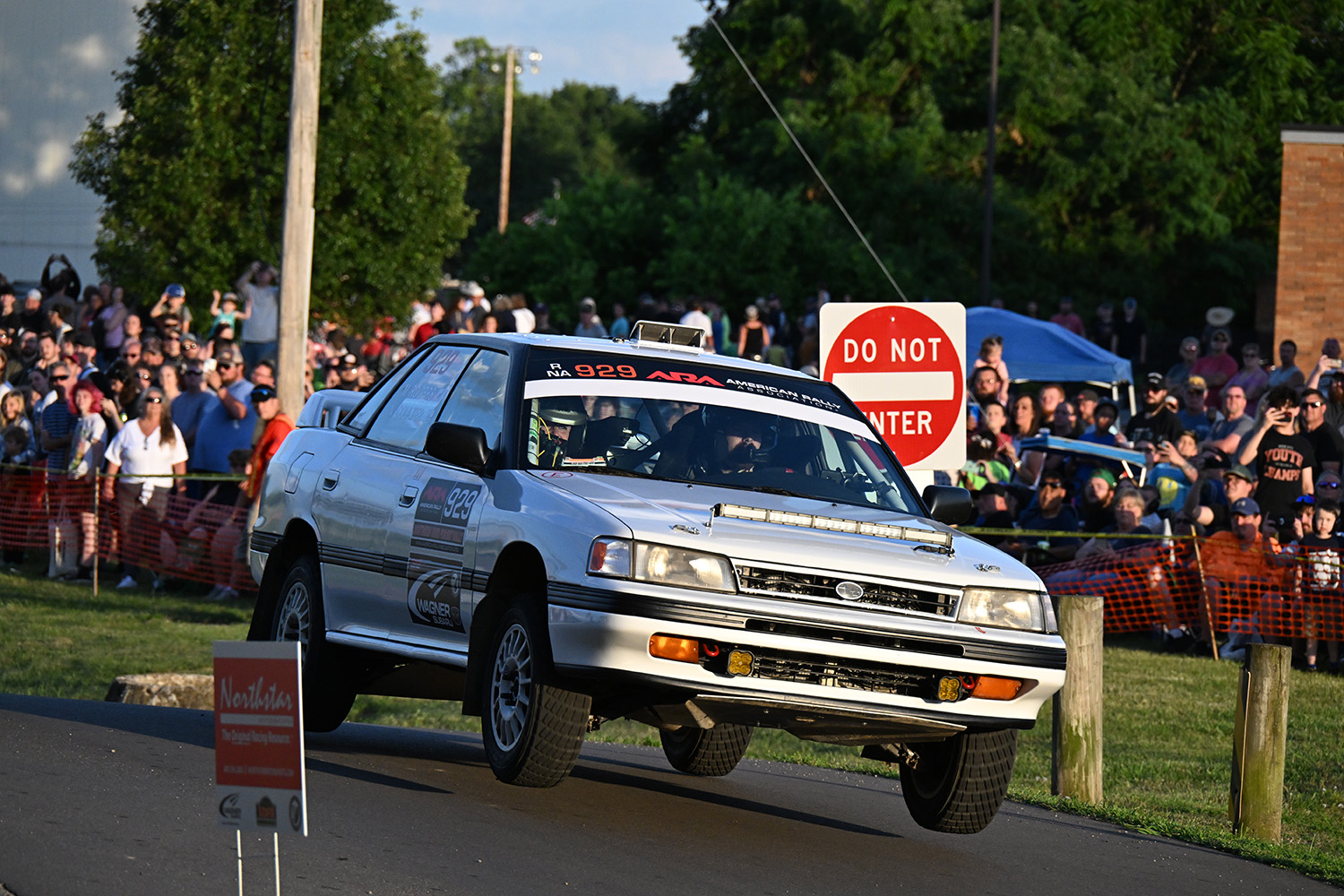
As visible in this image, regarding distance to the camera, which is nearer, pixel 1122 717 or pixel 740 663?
pixel 740 663

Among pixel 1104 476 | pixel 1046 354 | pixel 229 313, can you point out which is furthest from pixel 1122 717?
pixel 229 313

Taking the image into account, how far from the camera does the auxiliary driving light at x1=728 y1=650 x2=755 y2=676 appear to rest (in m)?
7.17

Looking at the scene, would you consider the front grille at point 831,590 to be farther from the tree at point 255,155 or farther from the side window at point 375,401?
the tree at point 255,155


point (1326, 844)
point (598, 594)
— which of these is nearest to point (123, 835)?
point (598, 594)

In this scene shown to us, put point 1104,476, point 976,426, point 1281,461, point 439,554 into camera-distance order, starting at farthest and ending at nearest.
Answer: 1. point 976,426
2. point 1104,476
3. point 1281,461
4. point 439,554

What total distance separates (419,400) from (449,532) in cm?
121

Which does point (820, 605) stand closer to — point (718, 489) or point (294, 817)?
point (718, 489)

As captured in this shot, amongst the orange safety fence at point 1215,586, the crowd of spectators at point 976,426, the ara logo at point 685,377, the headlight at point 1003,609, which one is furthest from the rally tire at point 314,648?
the orange safety fence at point 1215,586

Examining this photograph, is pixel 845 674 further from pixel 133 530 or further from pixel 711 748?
pixel 133 530

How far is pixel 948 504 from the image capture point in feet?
28.0

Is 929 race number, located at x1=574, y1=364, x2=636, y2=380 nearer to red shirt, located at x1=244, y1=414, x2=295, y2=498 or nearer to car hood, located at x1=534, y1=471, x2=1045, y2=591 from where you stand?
car hood, located at x1=534, y1=471, x2=1045, y2=591

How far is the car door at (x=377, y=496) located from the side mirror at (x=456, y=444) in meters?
0.70

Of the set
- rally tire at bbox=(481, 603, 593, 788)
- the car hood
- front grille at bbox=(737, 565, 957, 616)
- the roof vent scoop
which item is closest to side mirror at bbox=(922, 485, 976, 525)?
the car hood

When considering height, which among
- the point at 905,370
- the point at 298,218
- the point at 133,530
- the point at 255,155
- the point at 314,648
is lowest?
the point at 133,530
